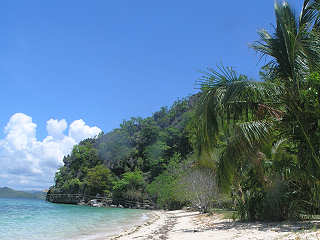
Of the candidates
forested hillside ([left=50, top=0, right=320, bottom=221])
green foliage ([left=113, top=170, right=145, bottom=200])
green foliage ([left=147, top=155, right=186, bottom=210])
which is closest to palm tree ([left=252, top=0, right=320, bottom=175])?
forested hillside ([left=50, top=0, right=320, bottom=221])

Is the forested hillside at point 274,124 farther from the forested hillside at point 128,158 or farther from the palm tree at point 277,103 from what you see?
the forested hillside at point 128,158

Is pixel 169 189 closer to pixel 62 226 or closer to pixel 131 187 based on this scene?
pixel 131 187

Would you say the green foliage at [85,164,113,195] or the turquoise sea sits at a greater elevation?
the green foliage at [85,164,113,195]

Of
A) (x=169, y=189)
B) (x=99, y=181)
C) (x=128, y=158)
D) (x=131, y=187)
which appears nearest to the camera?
(x=169, y=189)

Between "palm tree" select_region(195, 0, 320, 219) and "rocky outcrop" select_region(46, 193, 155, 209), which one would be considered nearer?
"palm tree" select_region(195, 0, 320, 219)

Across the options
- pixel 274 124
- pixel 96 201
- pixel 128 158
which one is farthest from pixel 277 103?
pixel 128 158

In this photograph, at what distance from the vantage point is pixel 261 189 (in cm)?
914

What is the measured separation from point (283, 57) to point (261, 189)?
14.7ft

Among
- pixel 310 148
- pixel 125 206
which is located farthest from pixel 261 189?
pixel 125 206

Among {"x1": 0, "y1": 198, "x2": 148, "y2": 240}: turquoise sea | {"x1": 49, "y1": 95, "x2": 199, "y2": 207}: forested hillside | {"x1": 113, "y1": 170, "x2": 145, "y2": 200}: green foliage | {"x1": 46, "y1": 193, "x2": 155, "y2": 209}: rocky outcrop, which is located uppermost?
{"x1": 49, "y1": 95, "x2": 199, "y2": 207}: forested hillside

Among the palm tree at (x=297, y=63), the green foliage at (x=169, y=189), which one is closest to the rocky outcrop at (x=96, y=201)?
the green foliage at (x=169, y=189)

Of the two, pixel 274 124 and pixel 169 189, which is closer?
pixel 274 124

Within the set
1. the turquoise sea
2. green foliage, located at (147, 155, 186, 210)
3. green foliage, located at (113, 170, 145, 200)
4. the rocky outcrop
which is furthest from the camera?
green foliage, located at (113, 170, 145, 200)

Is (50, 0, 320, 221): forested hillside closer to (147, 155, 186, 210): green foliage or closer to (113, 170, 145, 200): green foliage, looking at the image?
(147, 155, 186, 210): green foliage
